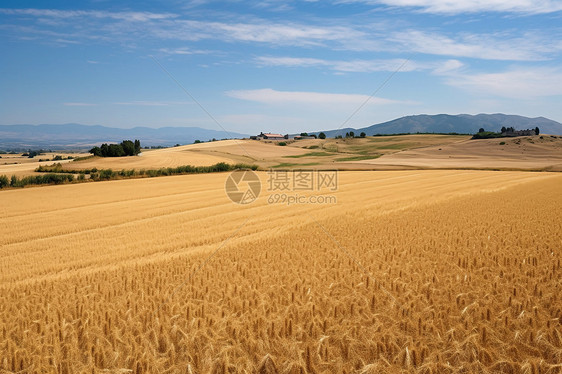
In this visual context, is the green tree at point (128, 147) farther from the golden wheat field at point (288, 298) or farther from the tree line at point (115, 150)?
the golden wheat field at point (288, 298)

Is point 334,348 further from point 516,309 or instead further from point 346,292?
point 516,309

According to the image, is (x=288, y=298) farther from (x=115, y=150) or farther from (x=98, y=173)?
(x=115, y=150)

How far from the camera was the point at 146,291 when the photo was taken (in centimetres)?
681

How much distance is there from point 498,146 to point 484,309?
2569 inches

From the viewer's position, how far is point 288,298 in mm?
6219

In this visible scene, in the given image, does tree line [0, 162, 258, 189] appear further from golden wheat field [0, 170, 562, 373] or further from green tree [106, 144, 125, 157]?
golden wheat field [0, 170, 562, 373]

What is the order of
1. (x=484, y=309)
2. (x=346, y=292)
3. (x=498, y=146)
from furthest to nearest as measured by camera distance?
(x=498, y=146) → (x=346, y=292) → (x=484, y=309)

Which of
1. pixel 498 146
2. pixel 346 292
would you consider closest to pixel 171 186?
pixel 346 292

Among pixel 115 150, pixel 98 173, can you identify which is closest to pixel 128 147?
pixel 115 150

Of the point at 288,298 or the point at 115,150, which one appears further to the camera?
the point at 115,150

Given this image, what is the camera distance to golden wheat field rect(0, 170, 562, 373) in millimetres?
4531

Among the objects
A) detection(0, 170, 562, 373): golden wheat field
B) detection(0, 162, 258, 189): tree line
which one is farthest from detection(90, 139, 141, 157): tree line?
detection(0, 170, 562, 373): golden wheat field

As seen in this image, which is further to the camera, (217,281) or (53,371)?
(217,281)

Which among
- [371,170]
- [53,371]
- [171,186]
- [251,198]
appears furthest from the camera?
[371,170]
